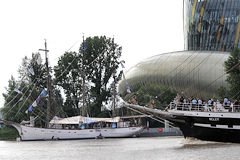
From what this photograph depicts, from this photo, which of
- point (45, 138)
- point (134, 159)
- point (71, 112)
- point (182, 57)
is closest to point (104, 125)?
point (71, 112)

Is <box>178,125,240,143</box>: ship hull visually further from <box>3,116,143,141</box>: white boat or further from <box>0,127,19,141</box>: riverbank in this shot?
<box>0,127,19,141</box>: riverbank

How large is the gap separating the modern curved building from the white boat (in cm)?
1560

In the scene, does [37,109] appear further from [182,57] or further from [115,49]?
[182,57]

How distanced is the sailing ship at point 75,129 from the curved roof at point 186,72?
68.3 feet

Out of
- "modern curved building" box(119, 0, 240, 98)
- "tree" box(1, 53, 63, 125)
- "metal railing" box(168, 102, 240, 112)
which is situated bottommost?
"metal railing" box(168, 102, 240, 112)

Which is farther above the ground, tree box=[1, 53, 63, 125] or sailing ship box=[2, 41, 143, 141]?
tree box=[1, 53, 63, 125]

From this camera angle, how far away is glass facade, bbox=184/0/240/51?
109m

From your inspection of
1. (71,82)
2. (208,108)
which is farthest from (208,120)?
(71,82)

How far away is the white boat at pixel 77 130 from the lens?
6869cm

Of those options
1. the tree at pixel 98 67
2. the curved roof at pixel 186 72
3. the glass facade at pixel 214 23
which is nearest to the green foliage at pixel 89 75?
the tree at pixel 98 67

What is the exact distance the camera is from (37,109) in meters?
76.4

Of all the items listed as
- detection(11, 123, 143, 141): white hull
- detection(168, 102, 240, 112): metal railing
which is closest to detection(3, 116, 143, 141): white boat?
detection(11, 123, 143, 141): white hull

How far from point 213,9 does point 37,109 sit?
54892mm

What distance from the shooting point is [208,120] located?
37875 mm
